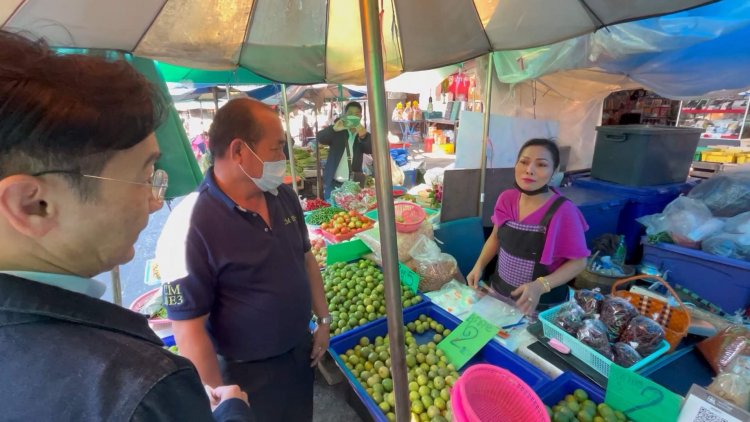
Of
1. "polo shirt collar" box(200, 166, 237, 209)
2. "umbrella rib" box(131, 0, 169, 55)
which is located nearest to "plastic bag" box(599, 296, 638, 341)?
"polo shirt collar" box(200, 166, 237, 209)

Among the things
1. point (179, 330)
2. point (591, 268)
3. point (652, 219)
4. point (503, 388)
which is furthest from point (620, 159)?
point (179, 330)

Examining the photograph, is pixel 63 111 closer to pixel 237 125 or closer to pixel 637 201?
pixel 237 125

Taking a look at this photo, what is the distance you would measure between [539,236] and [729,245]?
6.62 feet

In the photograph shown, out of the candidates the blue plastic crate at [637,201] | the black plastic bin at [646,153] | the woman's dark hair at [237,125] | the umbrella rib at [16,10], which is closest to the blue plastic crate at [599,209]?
the blue plastic crate at [637,201]

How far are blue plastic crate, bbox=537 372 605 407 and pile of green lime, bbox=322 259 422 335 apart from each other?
885 mm

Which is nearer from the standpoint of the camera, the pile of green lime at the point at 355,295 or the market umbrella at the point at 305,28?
the market umbrella at the point at 305,28

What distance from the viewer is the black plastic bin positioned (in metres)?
3.74

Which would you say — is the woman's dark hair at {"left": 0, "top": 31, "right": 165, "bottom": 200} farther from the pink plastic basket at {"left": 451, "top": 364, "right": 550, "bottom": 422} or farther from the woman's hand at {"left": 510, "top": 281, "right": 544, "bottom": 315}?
the woman's hand at {"left": 510, "top": 281, "right": 544, "bottom": 315}

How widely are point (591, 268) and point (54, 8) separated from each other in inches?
158

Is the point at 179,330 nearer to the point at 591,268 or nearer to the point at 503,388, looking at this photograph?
the point at 503,388

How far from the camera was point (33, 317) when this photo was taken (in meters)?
0.55

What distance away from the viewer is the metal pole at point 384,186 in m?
0.74

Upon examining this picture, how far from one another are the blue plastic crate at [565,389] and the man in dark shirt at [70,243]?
1431 mm

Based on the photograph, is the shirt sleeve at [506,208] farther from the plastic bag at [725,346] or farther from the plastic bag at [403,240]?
the plastic bag at [725,346]
